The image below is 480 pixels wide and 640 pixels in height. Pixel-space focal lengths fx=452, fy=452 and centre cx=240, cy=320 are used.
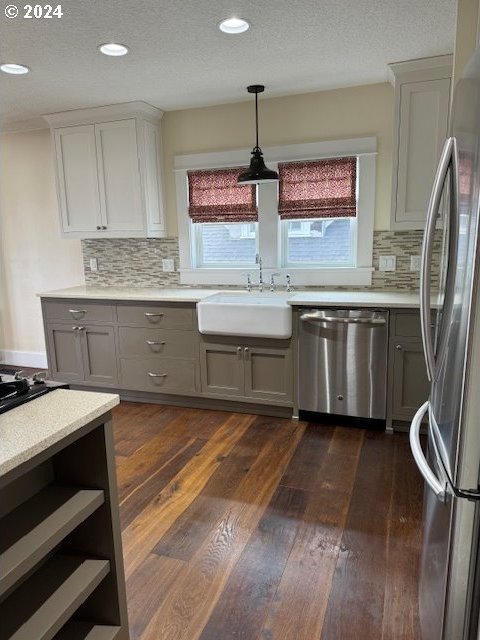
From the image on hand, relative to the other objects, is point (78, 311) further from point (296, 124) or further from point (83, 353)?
point (296, 124)

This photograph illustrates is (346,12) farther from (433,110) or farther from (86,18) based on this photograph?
(86,18)

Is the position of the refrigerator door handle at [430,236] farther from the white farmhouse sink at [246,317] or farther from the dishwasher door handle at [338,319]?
the white farmhouse sink at [246,317]

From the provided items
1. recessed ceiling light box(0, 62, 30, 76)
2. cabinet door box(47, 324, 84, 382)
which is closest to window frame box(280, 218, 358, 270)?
cabinet door box(47, 324, 84, 382)

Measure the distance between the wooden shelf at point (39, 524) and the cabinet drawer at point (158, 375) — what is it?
7.11 ft

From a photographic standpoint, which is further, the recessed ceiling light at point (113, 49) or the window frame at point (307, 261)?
the window frame at point (307, 261)

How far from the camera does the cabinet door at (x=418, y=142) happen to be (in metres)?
2.88

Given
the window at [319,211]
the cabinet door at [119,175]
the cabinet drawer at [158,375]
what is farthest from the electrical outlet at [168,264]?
the window at [319,211]

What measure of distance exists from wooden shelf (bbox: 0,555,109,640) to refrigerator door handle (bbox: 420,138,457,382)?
46.0 inches

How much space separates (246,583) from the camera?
1.78 m

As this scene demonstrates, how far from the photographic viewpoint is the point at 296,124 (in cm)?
354

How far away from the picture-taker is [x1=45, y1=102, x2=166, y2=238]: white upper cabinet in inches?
143

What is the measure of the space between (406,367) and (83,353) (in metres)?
2.53

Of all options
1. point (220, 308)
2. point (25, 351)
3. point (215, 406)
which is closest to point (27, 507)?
point (220, 308)

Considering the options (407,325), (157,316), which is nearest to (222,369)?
(157,316)
